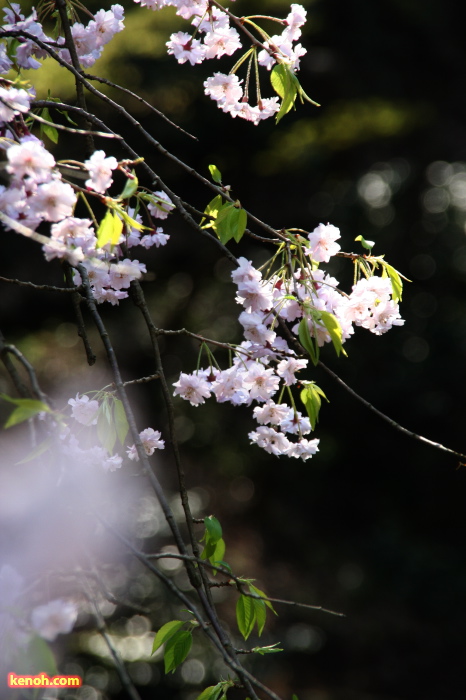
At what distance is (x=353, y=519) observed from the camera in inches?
168

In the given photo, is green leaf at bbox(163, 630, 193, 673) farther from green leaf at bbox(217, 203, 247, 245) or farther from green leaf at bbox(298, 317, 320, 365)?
green leaf at bbox(217, 203, 247, 245)

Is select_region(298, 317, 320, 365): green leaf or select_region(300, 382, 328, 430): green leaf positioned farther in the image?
select_region(300, 382, 328, 430): green leaf

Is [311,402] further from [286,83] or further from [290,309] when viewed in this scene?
[286,83]

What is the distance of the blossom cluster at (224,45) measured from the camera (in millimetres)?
1061

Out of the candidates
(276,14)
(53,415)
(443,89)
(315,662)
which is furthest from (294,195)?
(53,415)

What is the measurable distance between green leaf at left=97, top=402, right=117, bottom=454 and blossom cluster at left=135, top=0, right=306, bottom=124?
542 mm

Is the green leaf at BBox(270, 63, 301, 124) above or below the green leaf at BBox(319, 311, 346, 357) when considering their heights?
above

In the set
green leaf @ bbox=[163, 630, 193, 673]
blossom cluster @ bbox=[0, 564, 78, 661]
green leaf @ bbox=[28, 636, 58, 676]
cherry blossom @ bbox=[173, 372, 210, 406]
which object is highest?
cherry blossom @ bbox=[173, 372, 210, 406]

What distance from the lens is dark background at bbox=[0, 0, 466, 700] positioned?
3.77 metres

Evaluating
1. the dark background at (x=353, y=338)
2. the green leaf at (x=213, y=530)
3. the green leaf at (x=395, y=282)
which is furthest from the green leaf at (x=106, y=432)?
the dark background at (x=353, y=338)

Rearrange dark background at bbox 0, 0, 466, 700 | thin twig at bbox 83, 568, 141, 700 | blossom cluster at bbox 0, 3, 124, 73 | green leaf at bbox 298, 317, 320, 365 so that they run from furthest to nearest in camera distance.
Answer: dark background at bbox 0, 0, 466, 700, blossom cluster at bbox 0, 3, 124, 73, green leaf at bbox 298, 317, 320, 365, thin twig at bbox 83, 568, 141, 700

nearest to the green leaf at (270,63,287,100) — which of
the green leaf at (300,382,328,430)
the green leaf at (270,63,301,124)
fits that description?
the green leaf at (270,63,301,124)

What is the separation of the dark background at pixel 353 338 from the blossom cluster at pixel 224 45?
2618 millimetres

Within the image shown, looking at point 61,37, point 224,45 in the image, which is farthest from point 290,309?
point 61,37
